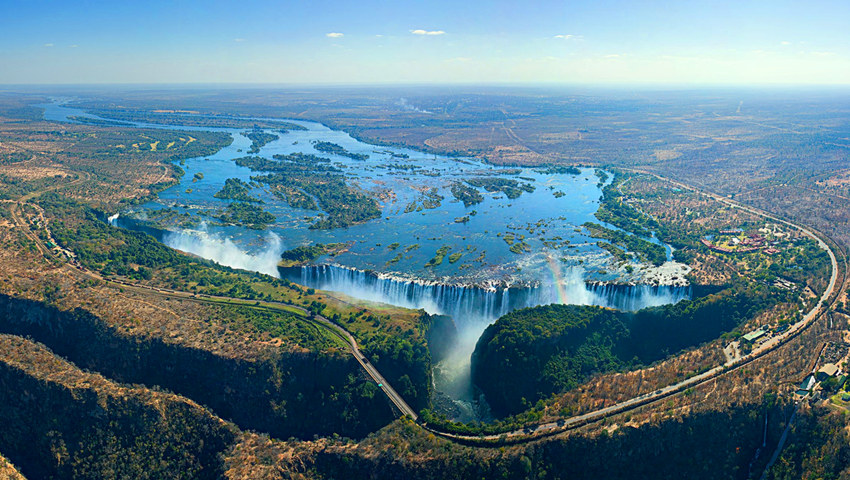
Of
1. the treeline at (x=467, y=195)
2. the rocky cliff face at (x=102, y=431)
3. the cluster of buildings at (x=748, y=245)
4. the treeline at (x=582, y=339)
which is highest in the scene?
the treeline at (x=467, y=195)

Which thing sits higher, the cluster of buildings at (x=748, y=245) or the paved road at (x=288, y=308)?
the cluster of buildings at (x=748, y=245)

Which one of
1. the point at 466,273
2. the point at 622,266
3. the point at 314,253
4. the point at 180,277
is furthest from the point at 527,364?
the point at 180,277

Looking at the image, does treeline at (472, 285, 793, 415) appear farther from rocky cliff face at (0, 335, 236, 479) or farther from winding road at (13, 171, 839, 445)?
rocky cliff face at (0, 335, 236, 479)

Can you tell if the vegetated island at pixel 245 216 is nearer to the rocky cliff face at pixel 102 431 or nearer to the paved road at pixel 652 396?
the rocky cliff face at pixel 102 431

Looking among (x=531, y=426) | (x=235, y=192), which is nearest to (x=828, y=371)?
(x=531, y=426)

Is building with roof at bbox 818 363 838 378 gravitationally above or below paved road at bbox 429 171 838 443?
above

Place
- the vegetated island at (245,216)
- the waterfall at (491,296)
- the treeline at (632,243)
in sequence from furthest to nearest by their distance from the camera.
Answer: the vegetated island at (245,216) < the treeline at (632,243) < the waterfall at (491,296)

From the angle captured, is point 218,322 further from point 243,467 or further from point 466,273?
point 466,273

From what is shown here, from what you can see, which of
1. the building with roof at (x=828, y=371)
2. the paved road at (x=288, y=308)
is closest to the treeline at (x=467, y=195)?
the paved road at (x=288, y=308)

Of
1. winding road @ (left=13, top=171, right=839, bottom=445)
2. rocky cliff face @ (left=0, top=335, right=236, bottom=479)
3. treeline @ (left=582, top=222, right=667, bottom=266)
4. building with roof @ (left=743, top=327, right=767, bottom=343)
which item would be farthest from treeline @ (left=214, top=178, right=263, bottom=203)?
building with roof @ (left=743, top=327, right=767, bottom=343)

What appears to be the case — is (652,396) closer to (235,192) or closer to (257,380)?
(257,380)
